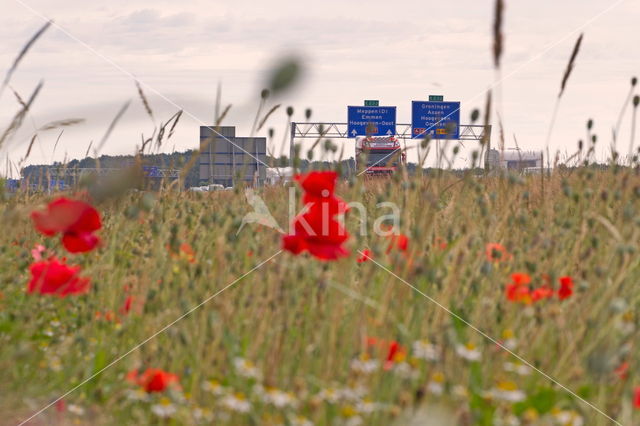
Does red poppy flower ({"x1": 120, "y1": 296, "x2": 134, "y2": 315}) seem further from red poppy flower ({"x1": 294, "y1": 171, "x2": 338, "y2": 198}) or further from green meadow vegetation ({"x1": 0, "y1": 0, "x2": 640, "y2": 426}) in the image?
red poppy flower ({"x1": 294, "y1": 171, "x2": 338, "y2": 198})

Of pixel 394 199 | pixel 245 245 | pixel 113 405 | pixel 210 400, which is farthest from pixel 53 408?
pixel 394 199

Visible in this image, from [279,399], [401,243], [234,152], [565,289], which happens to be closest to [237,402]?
[279,399]

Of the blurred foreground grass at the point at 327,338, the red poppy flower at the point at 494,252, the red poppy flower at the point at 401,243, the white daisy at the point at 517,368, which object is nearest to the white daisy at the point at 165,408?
the blurred foreground grass at the point at 327,338

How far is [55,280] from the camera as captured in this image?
288cm

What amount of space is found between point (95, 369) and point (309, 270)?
0.75 m

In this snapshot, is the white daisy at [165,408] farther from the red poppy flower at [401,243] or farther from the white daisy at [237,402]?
the red poppy flower at [401,243]

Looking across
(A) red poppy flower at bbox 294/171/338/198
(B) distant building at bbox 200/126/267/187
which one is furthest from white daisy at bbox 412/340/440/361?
(B) distant building at bbox 200/126/267/187

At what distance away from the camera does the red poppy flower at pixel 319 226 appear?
2.52 m

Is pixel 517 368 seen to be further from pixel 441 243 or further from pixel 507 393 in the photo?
pixel 441 243

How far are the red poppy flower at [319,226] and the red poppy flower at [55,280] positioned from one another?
848mm

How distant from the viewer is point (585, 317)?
2.50 m

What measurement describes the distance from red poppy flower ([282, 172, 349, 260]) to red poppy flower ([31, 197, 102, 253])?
0.68 meters

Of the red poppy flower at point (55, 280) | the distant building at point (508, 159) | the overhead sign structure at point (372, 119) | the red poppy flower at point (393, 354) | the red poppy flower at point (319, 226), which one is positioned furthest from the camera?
the overhead sign structure at point (372, 119)

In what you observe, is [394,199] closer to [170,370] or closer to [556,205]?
[556,205]
